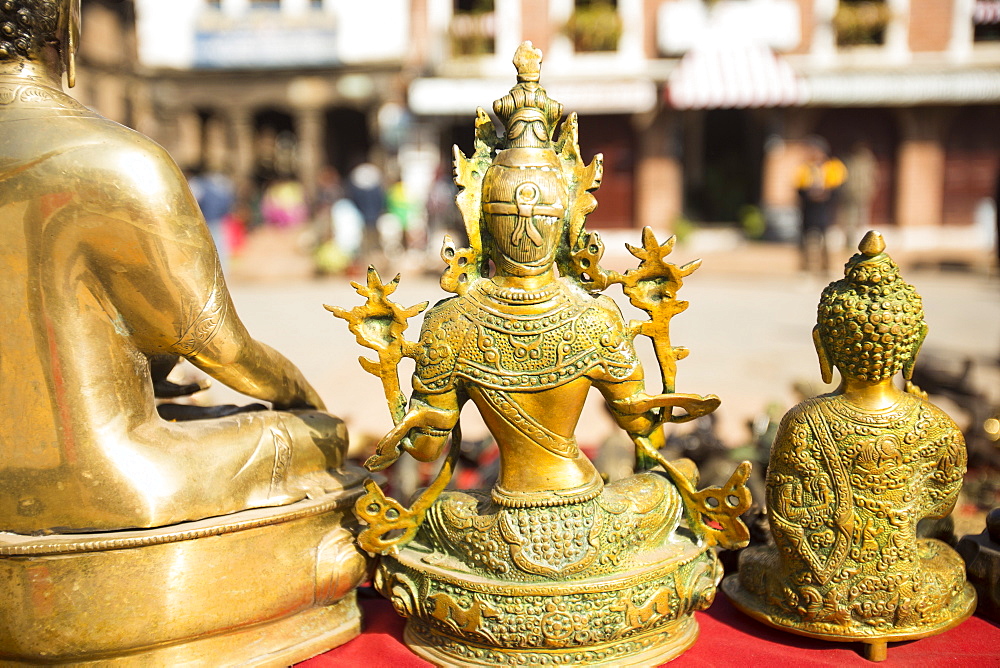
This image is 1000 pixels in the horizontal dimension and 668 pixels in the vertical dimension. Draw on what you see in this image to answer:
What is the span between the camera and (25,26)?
6.35ft

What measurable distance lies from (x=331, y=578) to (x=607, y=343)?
0.85 meters

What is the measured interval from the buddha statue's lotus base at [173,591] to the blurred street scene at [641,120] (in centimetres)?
765

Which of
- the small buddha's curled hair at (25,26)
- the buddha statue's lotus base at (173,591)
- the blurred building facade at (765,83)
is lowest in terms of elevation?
the buddha statue's lotus base at (173,591)

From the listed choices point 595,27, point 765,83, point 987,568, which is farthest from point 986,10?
point 987,568

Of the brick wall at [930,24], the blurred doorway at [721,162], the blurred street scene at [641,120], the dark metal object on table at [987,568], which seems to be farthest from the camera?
the blurred doorway at [721,162]

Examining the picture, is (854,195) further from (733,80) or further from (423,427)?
(423,427)

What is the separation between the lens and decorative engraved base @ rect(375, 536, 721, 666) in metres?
1.99

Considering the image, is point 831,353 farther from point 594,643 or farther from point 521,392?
point 594,643

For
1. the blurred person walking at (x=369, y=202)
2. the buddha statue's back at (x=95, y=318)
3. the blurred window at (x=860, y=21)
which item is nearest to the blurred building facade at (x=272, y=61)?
the blurred person walking at (x=369, y=202)

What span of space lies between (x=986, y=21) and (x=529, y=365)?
52.0 ft

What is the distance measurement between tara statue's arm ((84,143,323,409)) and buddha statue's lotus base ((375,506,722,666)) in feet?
2.17

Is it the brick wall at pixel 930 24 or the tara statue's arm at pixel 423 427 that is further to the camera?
the brick wall at pixel 930 24

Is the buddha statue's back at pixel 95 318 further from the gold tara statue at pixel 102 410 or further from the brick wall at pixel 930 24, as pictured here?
the brick wall at pixel 930 24

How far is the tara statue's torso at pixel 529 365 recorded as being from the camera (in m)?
2.03
